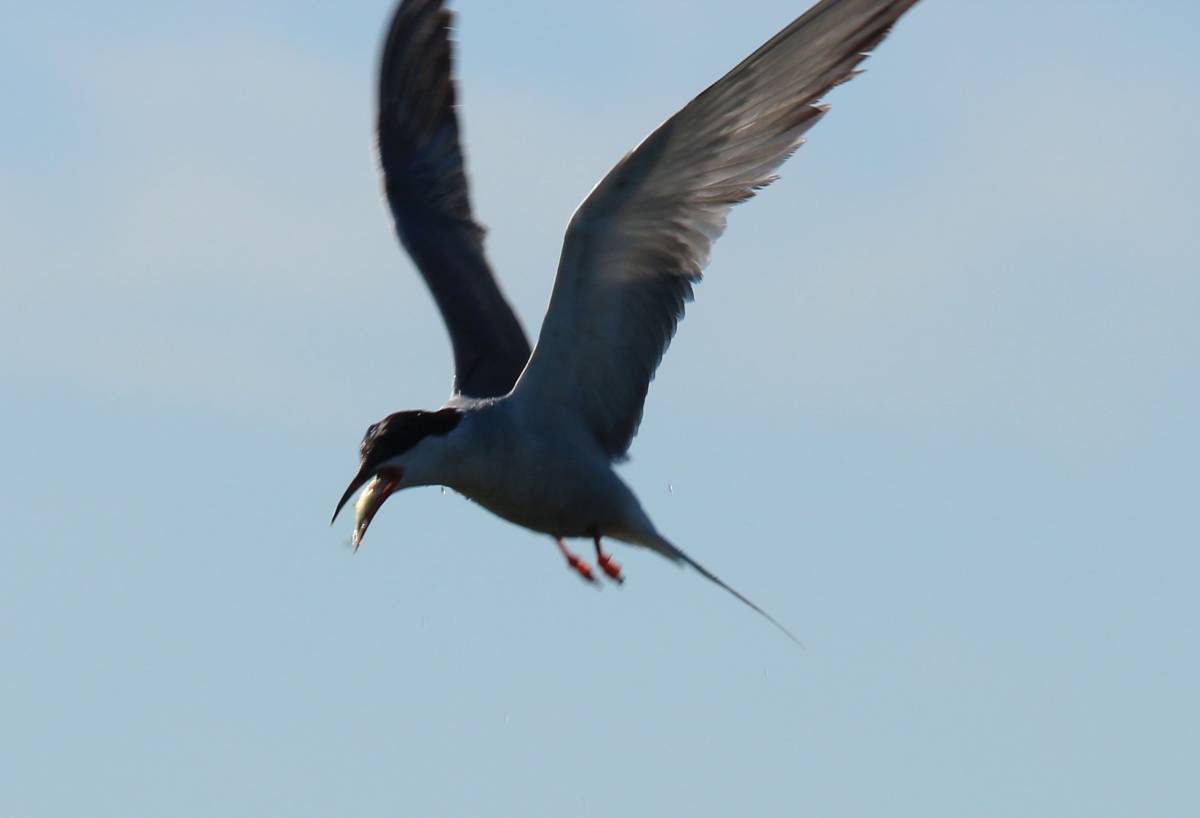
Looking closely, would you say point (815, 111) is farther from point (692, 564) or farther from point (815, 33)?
point (692, 564)

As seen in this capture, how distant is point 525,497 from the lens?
1107cm

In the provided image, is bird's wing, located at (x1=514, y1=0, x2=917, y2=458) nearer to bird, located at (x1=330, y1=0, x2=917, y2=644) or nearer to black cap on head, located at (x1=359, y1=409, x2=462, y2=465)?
bird, located at (x1=330, y1=0, x2=917, y2=644)

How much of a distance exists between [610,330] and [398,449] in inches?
46.3

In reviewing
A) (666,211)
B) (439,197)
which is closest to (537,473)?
(666,211)

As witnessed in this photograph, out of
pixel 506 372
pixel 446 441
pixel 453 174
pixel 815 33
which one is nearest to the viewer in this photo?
pixel 815 33

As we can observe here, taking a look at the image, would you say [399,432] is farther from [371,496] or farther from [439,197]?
[439,197]

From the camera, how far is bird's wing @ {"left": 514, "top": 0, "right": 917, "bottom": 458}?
10203mm

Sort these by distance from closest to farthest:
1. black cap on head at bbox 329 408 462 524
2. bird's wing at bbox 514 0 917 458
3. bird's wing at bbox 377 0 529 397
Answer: bird's wing at bbox 514 0 917 458 → black cap on head at bbox 329 408 462 524 → bird's wing at bbox 377 0 529 397

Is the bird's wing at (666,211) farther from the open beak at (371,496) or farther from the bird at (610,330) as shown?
the open beak at (371,496)

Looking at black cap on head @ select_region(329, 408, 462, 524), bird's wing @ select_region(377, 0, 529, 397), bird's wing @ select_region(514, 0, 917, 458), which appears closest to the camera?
bird's wing @ select_region(514, 0, 917, 458)

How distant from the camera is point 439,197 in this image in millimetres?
13273

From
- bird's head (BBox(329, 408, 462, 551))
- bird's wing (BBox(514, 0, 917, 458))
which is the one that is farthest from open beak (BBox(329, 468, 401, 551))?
bird's wing (BBox(514, 0, 917, 458))

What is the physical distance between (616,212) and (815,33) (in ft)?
3.95

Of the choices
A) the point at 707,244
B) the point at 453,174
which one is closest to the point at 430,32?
the point at 453,174
